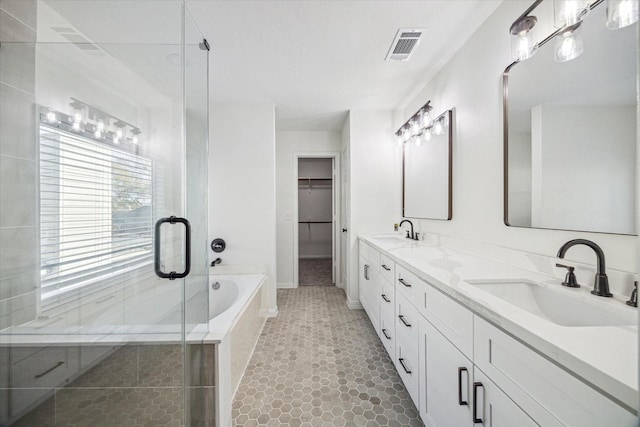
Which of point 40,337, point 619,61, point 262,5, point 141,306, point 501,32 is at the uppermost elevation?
point 262,5

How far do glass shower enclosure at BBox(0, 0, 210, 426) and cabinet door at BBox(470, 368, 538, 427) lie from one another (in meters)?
1.24

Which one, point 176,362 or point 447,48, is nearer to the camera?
point 176,362

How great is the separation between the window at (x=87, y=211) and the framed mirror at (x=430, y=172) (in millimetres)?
2100

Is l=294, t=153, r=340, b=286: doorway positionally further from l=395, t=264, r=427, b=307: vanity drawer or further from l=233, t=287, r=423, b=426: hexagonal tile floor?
l=395, t=264, r=427, b=307: vanity drawer

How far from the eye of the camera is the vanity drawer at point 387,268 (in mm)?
1824

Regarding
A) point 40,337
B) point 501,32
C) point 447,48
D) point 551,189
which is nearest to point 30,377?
point 40,337

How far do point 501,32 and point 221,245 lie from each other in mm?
3000

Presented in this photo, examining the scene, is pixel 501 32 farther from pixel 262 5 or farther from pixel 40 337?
pixel 40 337

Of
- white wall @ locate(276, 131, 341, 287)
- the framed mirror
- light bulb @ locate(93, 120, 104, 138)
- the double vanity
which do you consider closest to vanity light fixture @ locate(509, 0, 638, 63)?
the framed mirror

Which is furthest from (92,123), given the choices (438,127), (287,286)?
(287,286)

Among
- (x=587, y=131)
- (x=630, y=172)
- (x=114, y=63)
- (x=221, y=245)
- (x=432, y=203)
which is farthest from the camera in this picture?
(x=221, y=245)

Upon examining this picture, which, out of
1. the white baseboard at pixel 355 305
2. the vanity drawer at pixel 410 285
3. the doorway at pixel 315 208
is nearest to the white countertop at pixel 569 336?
the vanity drawer at pixel 410 285

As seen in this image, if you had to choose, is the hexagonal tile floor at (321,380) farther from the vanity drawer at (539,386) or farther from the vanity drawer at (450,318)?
the vanity drawer at (539,386)

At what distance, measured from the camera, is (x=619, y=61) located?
90 centimetres
